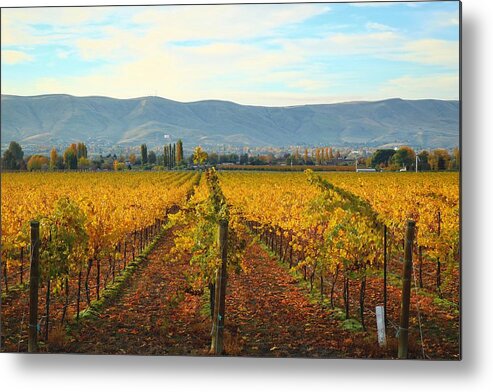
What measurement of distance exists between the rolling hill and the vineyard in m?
0.33

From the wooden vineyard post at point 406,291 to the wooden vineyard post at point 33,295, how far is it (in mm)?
2985

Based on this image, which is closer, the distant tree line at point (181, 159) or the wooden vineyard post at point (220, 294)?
the wooden vineyard post at point (220, 294)

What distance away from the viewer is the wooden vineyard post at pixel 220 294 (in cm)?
505

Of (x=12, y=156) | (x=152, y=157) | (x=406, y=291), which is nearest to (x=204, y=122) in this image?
(x=152, y=157)

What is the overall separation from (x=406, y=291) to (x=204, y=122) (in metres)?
2.20

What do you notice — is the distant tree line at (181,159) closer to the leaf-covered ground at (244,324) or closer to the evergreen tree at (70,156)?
the evergreen tree at (70,156)

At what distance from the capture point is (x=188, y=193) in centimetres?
569

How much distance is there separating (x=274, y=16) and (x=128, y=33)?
1.25 meters

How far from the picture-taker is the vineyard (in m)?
5.07

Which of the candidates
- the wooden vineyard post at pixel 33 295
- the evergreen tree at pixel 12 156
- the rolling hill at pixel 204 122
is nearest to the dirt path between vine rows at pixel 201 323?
the wooden vineyard post at pixel 33 295

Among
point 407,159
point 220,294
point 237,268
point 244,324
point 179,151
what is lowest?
point 244,324

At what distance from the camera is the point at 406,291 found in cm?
495

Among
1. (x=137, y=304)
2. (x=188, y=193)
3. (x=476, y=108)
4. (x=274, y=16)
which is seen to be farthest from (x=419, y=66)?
(x=137, y=304)

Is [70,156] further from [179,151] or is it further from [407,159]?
[407,159]
